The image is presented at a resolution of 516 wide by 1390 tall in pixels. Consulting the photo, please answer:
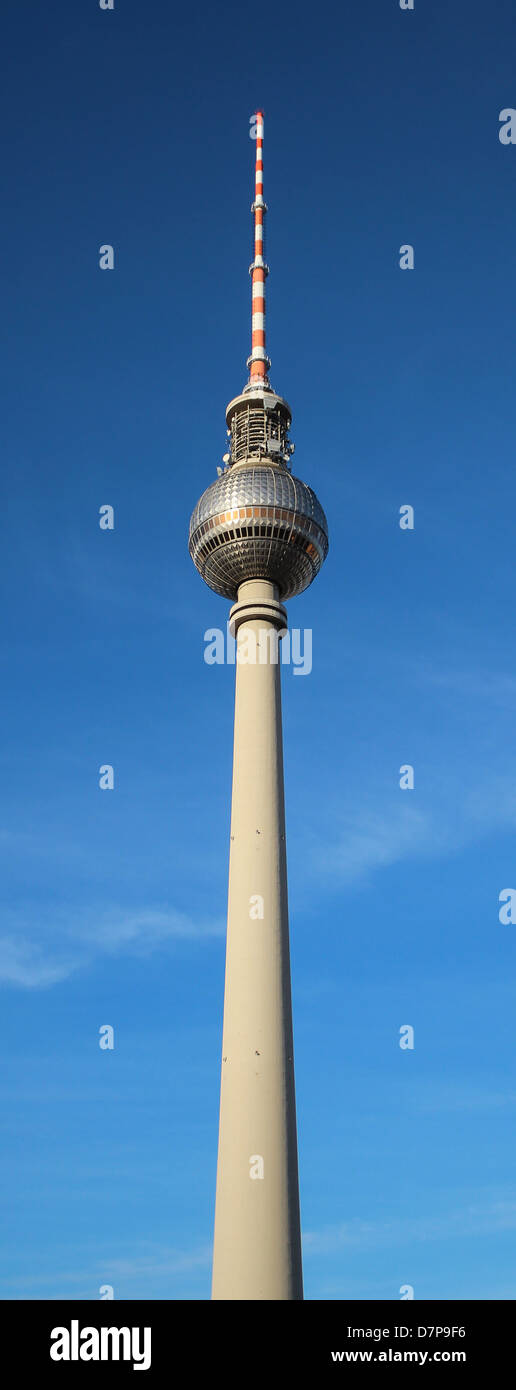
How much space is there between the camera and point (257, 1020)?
216 ft

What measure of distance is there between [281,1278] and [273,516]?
4728 centimetres

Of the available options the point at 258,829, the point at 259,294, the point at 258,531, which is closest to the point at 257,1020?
the point at 258,829

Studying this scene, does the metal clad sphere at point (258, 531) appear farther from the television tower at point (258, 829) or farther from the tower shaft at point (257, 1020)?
the tower shaft at point (257, 1020)

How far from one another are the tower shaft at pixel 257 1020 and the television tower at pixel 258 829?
0.22 ft

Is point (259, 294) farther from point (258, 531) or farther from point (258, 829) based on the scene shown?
point (258, 829)

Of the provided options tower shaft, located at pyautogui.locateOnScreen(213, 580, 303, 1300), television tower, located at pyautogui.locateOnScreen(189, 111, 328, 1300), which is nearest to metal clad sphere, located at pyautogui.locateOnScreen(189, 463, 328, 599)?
television tower, located at pyautogui.locateOnScreen(189, 111, 328, 1300)

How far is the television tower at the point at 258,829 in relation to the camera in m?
60.7

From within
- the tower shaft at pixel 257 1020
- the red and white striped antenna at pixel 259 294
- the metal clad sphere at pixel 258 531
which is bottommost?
the tower shaft at pixel 257 1020

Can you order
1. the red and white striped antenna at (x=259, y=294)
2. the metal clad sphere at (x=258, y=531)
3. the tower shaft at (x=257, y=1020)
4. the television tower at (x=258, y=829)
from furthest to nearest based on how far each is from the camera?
the red and white striped antenna at (x=259, y=294) → the metal clad sphere at (x=258, y=531) → the television tower at (x=258, y=829) → the tower shaft at (x=257, y=1020)

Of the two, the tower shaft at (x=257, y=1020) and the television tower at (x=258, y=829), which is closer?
the tower shaft at (x=257, y=1020)

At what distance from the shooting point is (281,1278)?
194ft

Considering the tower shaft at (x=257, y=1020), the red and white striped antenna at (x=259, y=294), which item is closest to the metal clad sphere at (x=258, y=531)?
the tower shaft at (x=257, y=1020)

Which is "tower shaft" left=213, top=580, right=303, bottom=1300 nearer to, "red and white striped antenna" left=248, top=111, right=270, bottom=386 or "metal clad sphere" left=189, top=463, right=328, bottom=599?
"metal clad sphere" left=189, top=463, right=328, bottom=599
